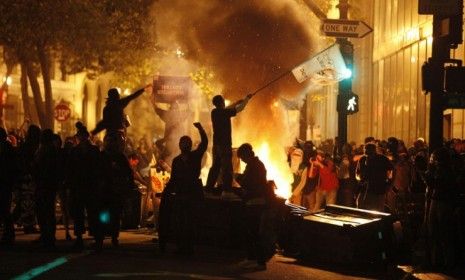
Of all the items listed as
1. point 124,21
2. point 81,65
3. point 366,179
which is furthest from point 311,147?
point 81,65

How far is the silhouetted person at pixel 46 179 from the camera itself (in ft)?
41.6

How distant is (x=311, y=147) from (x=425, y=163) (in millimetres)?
4942

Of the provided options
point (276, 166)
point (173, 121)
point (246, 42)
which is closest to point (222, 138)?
point (276, 166)

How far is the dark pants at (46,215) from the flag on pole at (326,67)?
7159mm

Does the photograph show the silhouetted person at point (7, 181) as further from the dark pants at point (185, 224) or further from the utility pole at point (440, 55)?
the utility pole at point (440, 55)

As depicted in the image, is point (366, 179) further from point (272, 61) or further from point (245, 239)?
point (272, 61)

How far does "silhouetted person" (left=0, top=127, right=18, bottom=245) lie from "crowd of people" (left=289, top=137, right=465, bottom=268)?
17.9 feet

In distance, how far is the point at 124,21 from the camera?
105 ft

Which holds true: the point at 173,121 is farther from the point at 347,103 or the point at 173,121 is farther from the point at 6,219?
the point at 6,219

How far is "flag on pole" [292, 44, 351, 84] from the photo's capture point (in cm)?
1791

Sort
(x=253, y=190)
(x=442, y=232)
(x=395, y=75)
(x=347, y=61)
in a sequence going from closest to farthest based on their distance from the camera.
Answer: (x=442, y=232) → (x=253, y=190) → (x=347, y=61) → (x=395, y=75)

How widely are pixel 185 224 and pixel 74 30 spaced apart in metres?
19.6

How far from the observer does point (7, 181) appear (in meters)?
13.0

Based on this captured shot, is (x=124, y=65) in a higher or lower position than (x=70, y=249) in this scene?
higher
